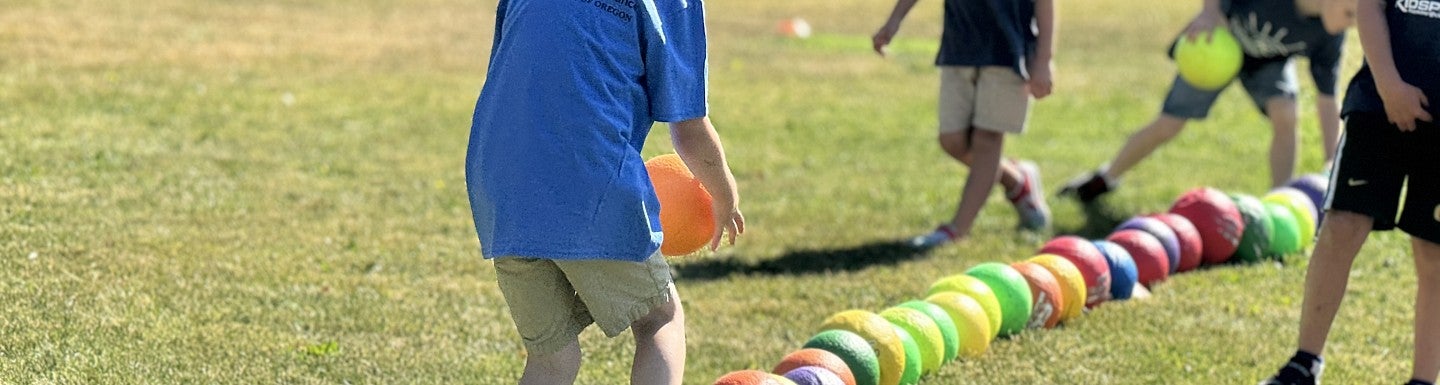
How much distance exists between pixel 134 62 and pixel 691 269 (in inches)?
210

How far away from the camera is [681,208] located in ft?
13.2

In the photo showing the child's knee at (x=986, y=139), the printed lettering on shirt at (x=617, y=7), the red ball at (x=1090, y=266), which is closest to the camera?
the printed lettering on shirt at (x=617, y=7)

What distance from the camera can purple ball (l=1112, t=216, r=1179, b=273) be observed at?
22.6ft

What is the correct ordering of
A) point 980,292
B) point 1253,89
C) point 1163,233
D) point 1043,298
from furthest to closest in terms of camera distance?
point 1253,89 < point 1163,233 < point 1043,298 < point 980,292

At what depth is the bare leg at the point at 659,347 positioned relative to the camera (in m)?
3.93

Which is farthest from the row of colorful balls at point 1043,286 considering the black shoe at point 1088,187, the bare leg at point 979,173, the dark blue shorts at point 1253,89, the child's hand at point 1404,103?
the child's hand at point 1404,103

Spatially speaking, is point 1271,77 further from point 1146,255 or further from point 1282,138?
point 1146,255

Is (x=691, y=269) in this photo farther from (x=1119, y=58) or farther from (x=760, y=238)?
(x=1119, y=58)

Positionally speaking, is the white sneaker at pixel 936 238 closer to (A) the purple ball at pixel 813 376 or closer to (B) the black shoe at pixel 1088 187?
(B) the black shoe at pixel 1088 187

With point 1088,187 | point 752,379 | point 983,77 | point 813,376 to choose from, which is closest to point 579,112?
point 752,379

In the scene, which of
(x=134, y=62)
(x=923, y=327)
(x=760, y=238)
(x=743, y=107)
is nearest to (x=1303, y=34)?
(x=760, y=238)

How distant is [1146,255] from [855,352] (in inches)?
86.1

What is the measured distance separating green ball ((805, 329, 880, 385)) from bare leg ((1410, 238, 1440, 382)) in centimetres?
168

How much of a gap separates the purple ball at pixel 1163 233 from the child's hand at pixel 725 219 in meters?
3.40
